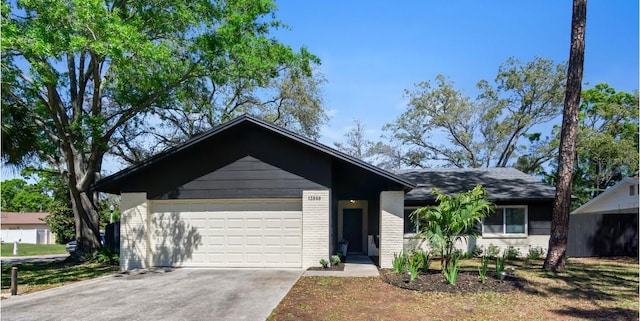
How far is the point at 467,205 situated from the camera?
36.0 ft

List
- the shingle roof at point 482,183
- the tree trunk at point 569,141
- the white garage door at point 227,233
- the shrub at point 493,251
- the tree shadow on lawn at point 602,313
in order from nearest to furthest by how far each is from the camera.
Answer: the tree shadow on lawn at point 602,313
the tree trunk at point 569,141
the white garage door at point 227,233
the shrub at point 493,251
the shingle roof at point 482,183

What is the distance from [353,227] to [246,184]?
288 inches

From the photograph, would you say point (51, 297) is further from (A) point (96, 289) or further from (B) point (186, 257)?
(B) point (186, 257)

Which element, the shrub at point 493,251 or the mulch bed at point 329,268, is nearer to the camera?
the mulch bed at point 329,268

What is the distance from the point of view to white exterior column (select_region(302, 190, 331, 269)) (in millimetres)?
13602

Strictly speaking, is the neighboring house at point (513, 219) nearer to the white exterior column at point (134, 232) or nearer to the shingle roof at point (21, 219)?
the white exterior column at point (134, 232)

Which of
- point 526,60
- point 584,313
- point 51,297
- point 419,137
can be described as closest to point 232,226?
point 51,297

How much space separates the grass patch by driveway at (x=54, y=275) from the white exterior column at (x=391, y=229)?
849 cm

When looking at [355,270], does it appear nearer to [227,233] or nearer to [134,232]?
[227,233]

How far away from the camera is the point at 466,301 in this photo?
8.79 m

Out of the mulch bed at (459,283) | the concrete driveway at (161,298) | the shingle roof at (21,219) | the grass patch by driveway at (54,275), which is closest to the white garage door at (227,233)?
the concrete driveway at (161,298)

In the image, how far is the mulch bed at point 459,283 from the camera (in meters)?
9.77

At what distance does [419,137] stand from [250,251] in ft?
75.3

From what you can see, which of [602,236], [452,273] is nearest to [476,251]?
[602,236]
